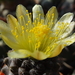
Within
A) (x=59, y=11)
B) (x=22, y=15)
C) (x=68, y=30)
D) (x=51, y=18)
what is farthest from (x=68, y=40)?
(x=59, y=11)

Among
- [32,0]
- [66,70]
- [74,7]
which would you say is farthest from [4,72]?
[74,7]

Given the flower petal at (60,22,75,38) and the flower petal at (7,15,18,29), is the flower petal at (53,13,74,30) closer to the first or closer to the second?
the flower petal at (60,22,75,38)

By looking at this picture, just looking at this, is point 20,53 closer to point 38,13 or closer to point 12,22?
point 12,22

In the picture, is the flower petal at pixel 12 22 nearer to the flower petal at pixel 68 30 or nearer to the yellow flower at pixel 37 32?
the yellow flower at pixel 37 32

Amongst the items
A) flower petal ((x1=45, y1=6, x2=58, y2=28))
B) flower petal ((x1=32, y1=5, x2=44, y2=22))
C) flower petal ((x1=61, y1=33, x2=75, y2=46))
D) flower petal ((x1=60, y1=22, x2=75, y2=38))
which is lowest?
flower petal ((x1=61, y1=33, x2=75, y2=46))

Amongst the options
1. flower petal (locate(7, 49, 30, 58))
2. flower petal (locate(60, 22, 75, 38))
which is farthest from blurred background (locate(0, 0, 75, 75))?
flower petal (locate(7, 49, 30, 58))

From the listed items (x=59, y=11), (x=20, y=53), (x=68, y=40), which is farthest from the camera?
(x=59, y=11)

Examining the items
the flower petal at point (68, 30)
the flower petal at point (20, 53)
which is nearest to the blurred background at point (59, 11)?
the flower petal at point (68, 30)

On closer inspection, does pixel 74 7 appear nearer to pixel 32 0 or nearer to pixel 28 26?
pixel 32 0
